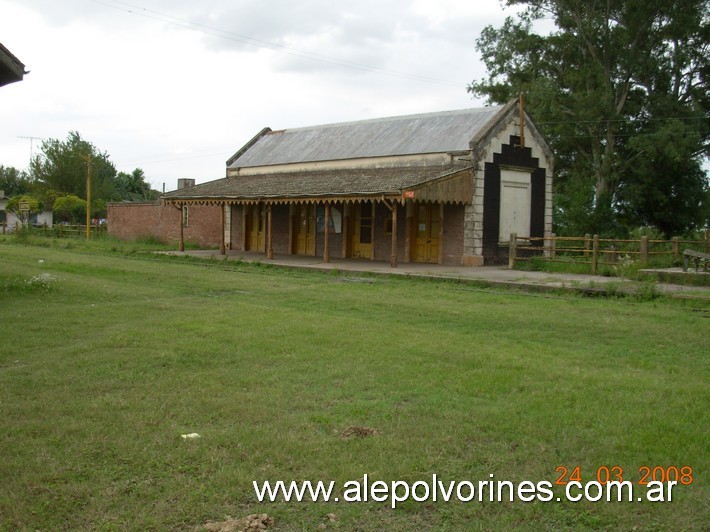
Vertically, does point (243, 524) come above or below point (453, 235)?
below

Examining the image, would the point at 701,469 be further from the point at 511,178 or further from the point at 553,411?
the point at 511,178

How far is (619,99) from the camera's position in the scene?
3884 cm

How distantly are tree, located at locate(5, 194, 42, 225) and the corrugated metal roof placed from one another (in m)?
22.2

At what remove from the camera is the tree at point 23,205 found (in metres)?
50.1

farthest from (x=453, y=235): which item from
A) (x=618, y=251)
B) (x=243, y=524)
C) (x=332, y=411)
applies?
(x=243, y=524)

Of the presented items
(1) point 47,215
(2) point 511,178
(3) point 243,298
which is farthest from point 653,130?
(1) point 47,215

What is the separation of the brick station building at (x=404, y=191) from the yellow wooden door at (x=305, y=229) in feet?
0.14

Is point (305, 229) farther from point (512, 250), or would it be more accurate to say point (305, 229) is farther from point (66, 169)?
point (66, 169)

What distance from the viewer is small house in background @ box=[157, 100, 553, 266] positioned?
23.8 metres

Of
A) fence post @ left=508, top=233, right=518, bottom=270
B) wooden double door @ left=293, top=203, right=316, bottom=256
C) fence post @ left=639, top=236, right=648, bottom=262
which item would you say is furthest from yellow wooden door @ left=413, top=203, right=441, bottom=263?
fence post @ left=639, top=236, right=648, bottom=262

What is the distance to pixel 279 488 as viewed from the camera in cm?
445

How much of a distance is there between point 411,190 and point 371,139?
8230 millimetres

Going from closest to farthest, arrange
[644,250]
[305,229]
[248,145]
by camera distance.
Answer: [644,250] < [305,229] < [248,145]

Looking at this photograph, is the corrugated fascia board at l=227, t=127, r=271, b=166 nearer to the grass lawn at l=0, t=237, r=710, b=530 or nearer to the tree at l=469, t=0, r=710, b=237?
the tree at l=469, t=0, r=710, b=237
